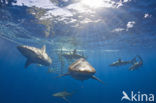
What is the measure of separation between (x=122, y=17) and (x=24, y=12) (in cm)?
1265

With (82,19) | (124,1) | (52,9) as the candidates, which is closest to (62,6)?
(52,9)

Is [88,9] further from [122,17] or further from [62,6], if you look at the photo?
[122,17]

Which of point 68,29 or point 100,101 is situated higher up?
point 68,29

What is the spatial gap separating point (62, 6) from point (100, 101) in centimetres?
2976

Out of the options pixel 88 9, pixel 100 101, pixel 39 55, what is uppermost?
pixel 88 9

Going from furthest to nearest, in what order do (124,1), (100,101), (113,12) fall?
1. (100,101)
2. (113,12)
3. (124,1)

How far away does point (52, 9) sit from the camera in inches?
566

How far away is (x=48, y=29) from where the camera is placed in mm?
21391

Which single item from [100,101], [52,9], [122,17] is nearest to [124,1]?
[122,17]

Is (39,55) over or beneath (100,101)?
over

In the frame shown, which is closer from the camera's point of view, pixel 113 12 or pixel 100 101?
pixel 113 12

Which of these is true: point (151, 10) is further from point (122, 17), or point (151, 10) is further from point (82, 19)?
point (82, 19)

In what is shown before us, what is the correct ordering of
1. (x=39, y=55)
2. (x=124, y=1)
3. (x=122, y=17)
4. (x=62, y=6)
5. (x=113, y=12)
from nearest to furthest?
1. (x=39, y=55)
2. (x=124, y=1)
3. (x=62, y=6)
4. (x=113, y=12)
5. (x=122, y=17)

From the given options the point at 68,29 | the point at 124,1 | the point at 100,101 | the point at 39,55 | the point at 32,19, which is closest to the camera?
the point at 39,55
